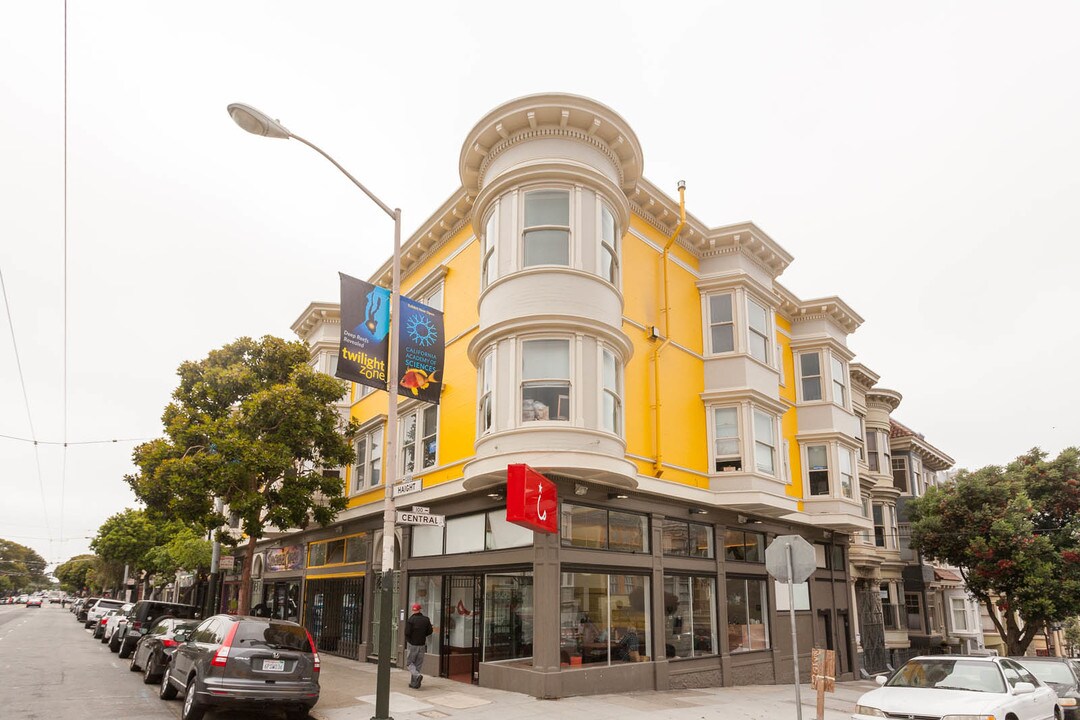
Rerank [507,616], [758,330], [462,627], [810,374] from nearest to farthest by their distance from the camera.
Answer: [507,616] → [462,627] → [758,330] → [810,374]

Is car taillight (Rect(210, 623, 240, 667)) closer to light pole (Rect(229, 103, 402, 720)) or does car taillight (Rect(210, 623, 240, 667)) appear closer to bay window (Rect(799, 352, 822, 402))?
light pole (Rect(229, 103, 402, 720))

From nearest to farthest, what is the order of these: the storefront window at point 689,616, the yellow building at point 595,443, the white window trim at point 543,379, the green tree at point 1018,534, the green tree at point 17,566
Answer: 1. the white window trim at point 543,379
2. the yellow building at point 595,443
3. the storefront window at point 689,616
4. the green tree at point 1018,534
5. the green tree at point 17,566

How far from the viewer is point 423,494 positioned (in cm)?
1861

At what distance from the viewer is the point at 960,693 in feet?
33.3

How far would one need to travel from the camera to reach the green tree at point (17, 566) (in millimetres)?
133500

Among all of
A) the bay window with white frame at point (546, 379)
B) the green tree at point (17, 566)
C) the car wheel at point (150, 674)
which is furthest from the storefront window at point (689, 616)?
the green tree at point (17, 566)

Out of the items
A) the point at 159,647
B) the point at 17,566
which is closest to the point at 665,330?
the point at 159,647

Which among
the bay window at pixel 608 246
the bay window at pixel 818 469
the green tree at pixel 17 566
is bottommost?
the green tree at pixel 17 566

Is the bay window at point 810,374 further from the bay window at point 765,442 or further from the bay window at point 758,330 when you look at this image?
the bay window at point 765,442

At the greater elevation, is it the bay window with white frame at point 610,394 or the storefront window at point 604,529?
the bay window with white frame at point 610,394

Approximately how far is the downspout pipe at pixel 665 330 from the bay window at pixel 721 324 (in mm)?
1962

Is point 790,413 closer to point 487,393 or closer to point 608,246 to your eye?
point 608,246

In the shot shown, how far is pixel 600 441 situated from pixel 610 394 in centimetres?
132

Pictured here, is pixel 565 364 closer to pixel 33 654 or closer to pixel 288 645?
pixel 288 645
